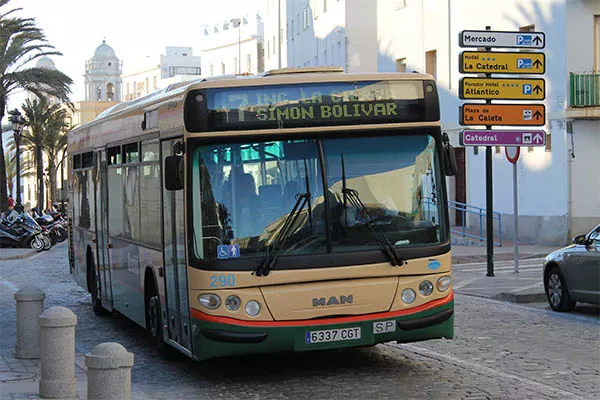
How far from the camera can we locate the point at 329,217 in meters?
10.1

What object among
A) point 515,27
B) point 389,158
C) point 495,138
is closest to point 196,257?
point 389,158

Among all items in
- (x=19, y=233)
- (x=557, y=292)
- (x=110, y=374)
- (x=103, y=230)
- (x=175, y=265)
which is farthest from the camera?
(x=19, y=233)

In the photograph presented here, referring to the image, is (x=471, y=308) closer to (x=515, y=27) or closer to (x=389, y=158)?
(x=389, y=158)

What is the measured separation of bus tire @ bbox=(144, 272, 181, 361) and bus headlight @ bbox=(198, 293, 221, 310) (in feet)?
6.45

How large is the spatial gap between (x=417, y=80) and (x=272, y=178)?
167cm

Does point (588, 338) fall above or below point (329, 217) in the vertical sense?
below

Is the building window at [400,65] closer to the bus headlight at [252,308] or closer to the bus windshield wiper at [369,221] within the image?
the bus windshield wiper at [369,221]

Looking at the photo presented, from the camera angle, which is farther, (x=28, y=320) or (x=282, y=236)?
(x=28, y=320)

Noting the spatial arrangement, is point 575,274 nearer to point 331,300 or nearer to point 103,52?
point 331,300

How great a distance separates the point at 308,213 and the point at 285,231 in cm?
25

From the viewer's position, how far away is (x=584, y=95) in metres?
32.9

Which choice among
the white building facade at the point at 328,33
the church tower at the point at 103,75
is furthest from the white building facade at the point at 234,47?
the church tower at the point at 103,75

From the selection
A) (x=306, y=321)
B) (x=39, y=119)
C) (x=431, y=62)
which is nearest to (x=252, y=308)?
(x=306, y=321)

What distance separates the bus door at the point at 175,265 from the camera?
10.6m
